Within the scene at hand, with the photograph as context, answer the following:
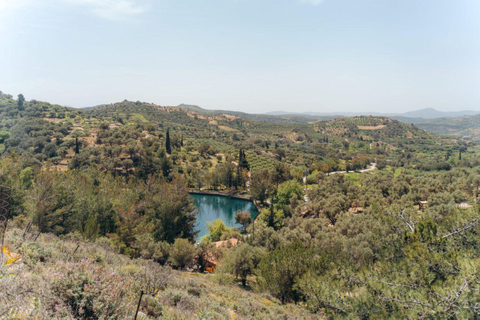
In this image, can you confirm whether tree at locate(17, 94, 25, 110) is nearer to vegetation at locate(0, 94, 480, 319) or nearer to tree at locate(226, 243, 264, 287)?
vegetation at locate(0, 94, 480, 319)

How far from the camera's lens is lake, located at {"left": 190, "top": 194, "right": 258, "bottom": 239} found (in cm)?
4850

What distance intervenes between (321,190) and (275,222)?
1127 cm

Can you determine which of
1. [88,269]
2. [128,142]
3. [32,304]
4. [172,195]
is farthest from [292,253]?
[128,142]

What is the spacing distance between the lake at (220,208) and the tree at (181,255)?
2460 cm

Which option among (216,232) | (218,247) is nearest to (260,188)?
(216,232)

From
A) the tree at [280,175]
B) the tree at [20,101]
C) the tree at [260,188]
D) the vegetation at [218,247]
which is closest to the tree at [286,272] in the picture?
the vegetation at [218,247]

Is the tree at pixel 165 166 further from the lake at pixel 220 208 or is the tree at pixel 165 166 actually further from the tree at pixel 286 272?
the tree at pixel 286 272

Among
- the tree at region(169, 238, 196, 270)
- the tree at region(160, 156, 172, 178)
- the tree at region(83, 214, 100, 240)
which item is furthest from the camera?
the tree at region(160, 156, 172, 178)

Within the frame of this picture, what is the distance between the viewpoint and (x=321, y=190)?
43.1 meters

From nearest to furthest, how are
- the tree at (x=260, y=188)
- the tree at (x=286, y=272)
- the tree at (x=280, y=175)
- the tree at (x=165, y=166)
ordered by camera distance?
the tree at (x=286, y=272), the tree at (x=260, y=188), the tree at (x=165, y=166), the tree at (x=280, y=175)

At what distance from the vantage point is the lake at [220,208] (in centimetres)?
4850

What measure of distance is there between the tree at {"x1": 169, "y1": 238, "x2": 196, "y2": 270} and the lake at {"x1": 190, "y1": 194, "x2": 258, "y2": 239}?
80.7 ft

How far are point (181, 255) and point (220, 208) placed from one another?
1411 inches

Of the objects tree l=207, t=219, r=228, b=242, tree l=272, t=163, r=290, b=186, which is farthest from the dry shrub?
tree l=272, t=163, r=290, b=186
